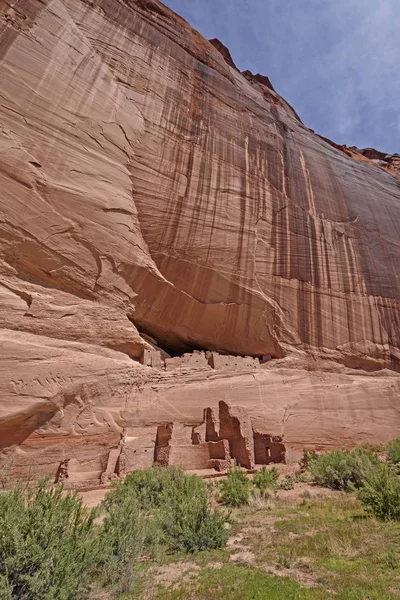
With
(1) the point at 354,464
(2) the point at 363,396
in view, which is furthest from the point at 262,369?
(1) the point at 354,464

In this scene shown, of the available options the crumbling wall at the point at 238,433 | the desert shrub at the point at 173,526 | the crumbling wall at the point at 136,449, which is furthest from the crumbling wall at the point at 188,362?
the desert shrub at the point at 173,526

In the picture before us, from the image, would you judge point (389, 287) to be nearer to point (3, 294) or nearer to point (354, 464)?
point (354, 464)

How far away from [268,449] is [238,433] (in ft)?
5.27

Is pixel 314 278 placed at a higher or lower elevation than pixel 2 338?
higher

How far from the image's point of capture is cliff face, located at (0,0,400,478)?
42.1ft

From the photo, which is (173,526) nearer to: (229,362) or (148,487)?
(148,487)

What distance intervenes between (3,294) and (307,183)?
16659 mm

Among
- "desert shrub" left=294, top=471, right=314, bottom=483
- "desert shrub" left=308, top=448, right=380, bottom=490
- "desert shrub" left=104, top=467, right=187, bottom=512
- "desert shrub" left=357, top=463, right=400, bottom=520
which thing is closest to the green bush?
"desert shrub" left=104, top=467, right=187, bottom=512

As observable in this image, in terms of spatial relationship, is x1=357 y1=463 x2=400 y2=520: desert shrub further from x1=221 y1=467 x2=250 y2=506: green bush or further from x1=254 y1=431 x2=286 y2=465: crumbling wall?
x1=254 y1=431 x2=286 y2=465: crumbling wall

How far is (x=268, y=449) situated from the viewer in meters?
14.5

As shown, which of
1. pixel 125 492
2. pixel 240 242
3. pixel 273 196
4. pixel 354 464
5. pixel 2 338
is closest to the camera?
pixel 125 492

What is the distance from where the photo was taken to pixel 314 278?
62.2ft

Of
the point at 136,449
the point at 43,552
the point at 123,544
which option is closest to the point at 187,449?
the point at 136,449

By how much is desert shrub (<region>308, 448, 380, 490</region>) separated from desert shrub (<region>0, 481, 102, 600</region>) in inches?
323
